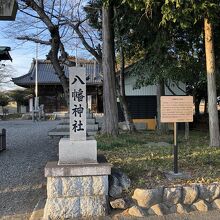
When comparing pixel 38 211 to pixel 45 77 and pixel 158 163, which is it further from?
pixel 45 77

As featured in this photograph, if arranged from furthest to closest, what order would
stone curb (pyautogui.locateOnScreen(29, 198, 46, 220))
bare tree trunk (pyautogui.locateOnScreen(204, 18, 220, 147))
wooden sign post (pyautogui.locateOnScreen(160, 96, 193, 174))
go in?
1. bare tree trunk (pyautogui.locateOnScreen(204, 18, 220, 147))
2. wooden sign post (pyautogui.locateOnScreen(160, 96, 193, 174))
3. stone curb (pyautogui.locateOnScreen(29, 198, 46, 220))

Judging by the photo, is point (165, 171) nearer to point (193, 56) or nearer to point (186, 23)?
point (186, 23)

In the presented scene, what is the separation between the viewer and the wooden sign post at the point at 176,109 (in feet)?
20.9

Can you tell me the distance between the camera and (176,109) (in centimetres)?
645

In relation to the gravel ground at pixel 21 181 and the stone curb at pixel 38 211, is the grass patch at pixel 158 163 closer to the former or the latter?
the stone curb at pixel 38 211

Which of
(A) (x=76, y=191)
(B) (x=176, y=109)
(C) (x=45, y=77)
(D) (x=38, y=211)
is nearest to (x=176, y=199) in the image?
(A) (x=76, y=191)

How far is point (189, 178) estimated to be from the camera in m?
5.99

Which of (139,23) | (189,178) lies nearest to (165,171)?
(189,178)

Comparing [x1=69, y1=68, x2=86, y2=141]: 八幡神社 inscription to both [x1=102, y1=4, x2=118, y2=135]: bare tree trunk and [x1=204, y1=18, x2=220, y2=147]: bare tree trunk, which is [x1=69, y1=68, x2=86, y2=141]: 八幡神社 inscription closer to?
[x1=204, y1=18, x2=220, y2=147]: bare tree trunk

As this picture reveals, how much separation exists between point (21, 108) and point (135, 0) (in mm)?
41442

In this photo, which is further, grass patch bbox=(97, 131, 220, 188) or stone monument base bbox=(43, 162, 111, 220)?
grass patch bbox=(97, 131, 220, 188)

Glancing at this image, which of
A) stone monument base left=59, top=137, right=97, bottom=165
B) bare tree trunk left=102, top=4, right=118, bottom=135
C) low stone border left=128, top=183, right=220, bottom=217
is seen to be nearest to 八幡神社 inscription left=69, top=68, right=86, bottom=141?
stone monument base left=59, top=137, right=97, bottom=165

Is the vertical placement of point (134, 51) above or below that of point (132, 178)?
above

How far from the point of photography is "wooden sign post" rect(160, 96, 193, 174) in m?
6.36
